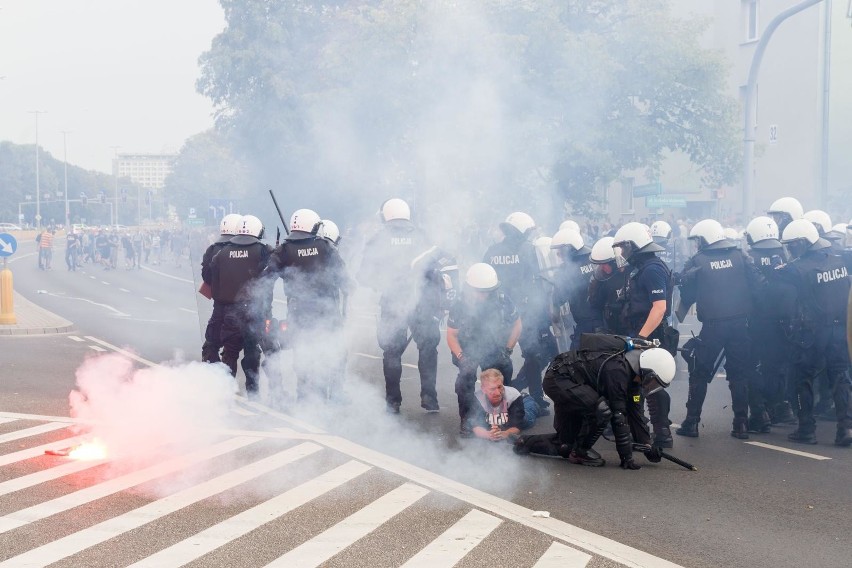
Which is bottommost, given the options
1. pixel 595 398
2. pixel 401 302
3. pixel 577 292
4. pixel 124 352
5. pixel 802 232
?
pixel 124 352

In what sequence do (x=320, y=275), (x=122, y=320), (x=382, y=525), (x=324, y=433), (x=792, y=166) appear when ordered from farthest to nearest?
(x=792, y=166) < (x=122, y=320) < (x=320, y=275) < (x=324, y=433) < (x=382, y=525)

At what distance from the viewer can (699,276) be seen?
8930mm

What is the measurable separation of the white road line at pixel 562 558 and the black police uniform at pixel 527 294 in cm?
432

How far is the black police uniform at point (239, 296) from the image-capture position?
9.99m

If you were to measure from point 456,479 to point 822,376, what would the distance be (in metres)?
4.49

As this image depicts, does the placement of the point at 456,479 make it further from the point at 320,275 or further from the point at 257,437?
the point at 320,275

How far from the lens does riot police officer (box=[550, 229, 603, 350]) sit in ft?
30.9

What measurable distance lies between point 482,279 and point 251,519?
3.35 m

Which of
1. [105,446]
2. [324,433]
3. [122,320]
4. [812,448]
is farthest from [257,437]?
[122,320]

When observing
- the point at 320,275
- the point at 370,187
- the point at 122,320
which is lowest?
the point at 122,320

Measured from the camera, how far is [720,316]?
8.81 metres

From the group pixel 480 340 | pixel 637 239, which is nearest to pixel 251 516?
pixel 480 340

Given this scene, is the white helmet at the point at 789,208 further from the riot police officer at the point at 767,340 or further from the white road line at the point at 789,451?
the white road line at the point at 789,451

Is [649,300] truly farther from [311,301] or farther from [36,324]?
[36,324]
